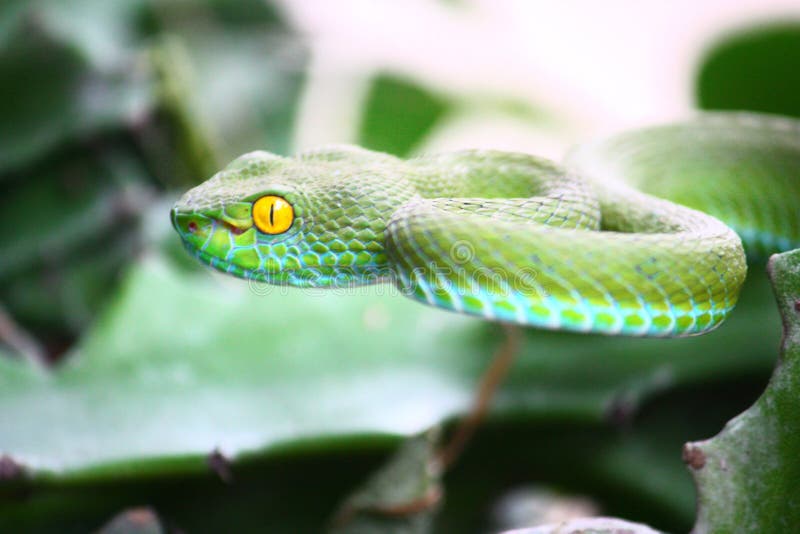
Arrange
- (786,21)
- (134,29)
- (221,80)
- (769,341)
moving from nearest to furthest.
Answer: (769,341) → (786,21) → (134,29) → (221,80)

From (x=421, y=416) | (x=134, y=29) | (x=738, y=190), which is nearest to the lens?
(x=421, y=416)

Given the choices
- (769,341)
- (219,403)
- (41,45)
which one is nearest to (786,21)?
(769,341)

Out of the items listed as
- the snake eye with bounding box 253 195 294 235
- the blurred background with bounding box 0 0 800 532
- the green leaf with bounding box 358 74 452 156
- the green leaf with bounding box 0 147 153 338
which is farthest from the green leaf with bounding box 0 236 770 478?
the green leaf with bounding box 358 74 452 156

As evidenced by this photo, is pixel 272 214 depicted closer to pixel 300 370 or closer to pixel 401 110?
pixel 300 370

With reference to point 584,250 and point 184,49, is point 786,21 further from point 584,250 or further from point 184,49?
point 184,49

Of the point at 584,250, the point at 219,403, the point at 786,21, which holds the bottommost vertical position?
the point at 219,403

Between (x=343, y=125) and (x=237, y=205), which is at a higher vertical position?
(x=237, y=205)

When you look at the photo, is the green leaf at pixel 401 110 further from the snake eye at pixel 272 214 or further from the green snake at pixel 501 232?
the snake eye at pixel 272 214
